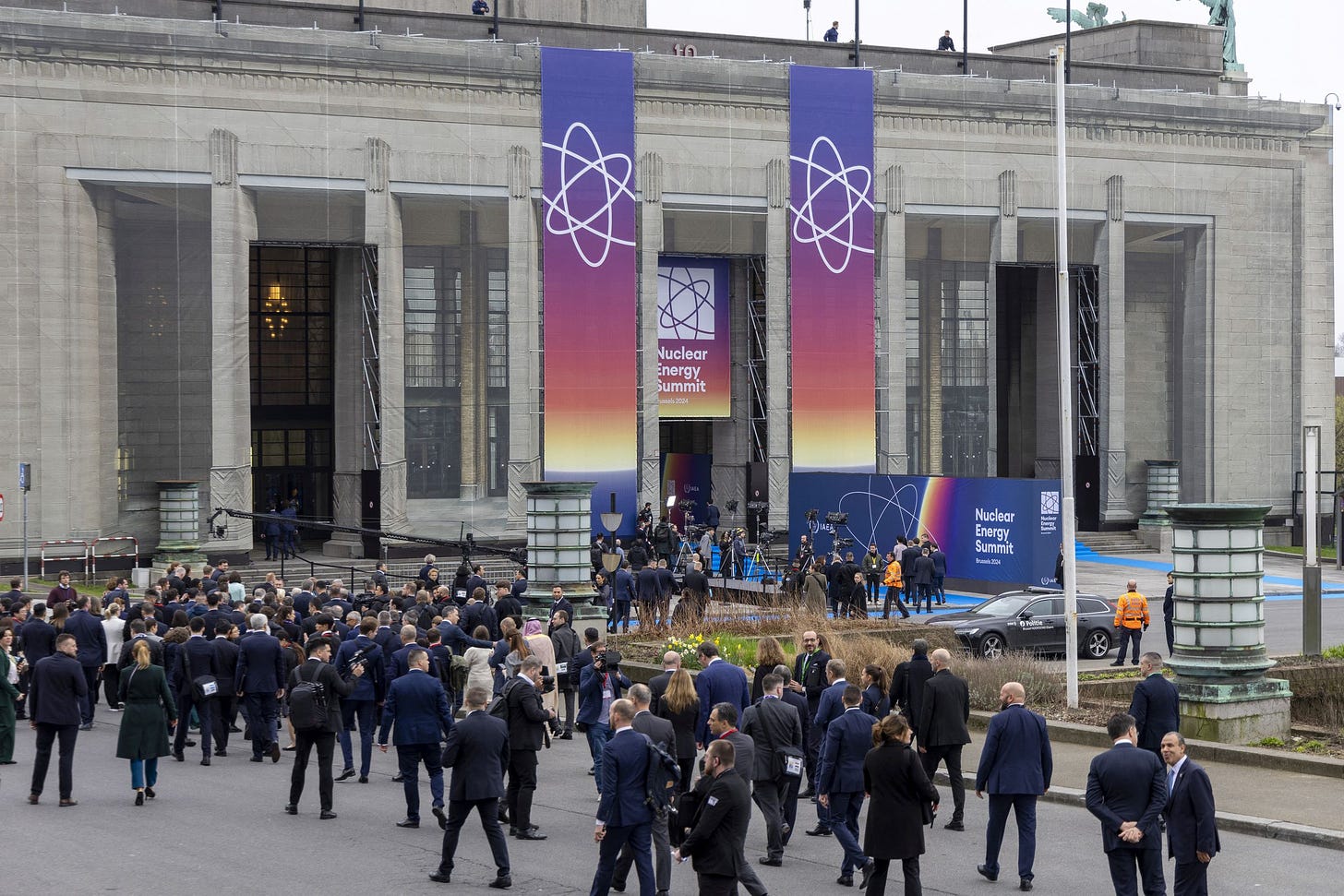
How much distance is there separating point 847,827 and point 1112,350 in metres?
42.0

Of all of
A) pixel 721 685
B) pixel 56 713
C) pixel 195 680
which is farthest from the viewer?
pixel 195 680

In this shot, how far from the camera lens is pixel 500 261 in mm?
47812

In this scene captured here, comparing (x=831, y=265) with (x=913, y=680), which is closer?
(x=913, y=680)

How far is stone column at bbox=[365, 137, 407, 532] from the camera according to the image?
45.4 meters

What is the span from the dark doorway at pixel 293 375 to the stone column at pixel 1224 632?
3668 centimetres

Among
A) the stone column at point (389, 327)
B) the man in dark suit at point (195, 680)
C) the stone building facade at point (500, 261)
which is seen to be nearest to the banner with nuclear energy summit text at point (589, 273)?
the stone building facade at point (500, 261)

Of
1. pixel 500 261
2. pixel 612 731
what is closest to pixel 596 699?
pixel 612 731

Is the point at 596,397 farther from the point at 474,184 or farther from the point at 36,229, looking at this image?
the point at 36,229

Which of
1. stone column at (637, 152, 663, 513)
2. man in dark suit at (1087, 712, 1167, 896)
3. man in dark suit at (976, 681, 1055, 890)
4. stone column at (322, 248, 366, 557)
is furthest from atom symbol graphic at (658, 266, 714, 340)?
man in dark suit at (1087, 712, 1167, 896)

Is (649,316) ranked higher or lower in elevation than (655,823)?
higher

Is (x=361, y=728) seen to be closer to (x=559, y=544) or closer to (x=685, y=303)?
(x=559, y=544)

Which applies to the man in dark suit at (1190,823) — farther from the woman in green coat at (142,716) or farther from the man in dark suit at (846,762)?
the woman in green coat at (142,716)

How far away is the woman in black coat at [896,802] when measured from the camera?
11.9 meters

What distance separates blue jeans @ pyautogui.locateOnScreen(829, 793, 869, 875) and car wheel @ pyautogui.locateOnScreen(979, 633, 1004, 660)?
1408 cm
